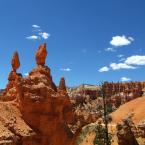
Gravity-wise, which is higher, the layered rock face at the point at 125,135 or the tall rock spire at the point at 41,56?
the tall rock spire at the point at 41,56

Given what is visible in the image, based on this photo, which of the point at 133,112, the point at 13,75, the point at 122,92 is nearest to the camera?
the point at 13,75

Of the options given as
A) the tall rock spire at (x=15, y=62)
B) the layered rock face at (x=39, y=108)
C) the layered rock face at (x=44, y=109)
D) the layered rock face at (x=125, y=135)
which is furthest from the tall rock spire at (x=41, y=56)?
the layered rock face at (x=125, y=135)

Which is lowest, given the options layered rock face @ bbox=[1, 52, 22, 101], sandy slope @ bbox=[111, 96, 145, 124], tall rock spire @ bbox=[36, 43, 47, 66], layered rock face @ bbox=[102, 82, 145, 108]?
layered rock face @ bbox=[1, 52, 22, 101]

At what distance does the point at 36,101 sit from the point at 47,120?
198 cm

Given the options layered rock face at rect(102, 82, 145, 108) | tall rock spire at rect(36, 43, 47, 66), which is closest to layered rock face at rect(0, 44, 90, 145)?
tall rock spire at rect(36, 43, 47, 66)

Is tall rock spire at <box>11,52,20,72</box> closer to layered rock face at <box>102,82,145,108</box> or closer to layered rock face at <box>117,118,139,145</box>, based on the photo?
layered rock face at <box>117,118,139,145</box>

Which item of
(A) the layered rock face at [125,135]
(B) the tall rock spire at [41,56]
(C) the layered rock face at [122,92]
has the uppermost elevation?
(C) the layered rock face at [122,92]

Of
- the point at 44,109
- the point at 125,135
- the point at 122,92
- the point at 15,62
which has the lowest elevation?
the point at 125,135

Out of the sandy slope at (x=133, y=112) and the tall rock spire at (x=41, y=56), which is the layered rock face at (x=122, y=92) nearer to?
the sandy slope at (x=133, y=112)

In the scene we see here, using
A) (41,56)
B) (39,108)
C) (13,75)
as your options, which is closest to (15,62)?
(13,75)

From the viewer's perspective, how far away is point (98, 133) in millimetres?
42719

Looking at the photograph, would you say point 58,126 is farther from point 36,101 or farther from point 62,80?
point 62,80

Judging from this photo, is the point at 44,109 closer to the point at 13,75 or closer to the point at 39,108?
the point at 39,108

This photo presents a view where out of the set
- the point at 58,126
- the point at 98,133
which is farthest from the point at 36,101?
the point at 98,133
